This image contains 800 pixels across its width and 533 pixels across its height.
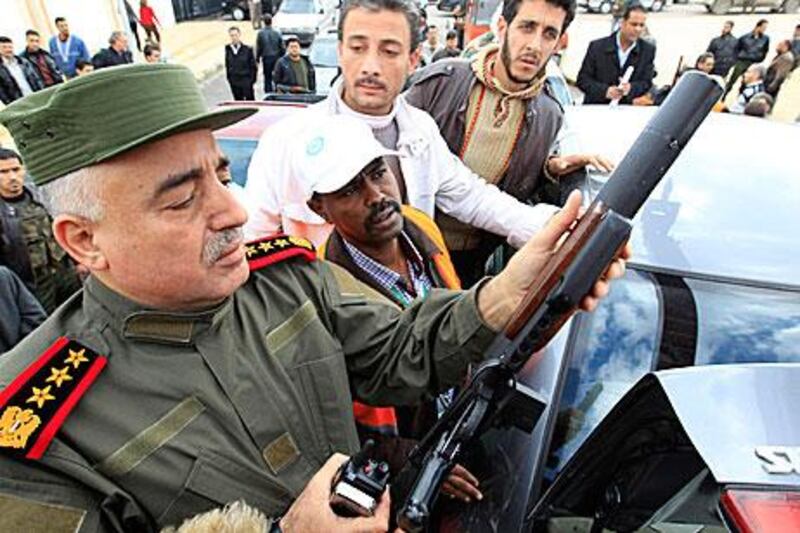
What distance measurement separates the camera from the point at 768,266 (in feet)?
5.21

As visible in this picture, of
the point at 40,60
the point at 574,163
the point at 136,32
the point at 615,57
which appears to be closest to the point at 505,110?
the point at 574,163

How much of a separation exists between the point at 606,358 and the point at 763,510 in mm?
800

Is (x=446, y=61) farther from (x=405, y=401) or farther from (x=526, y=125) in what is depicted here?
(x=405, y=401)

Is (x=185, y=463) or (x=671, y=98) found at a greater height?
(x=671, y=98)

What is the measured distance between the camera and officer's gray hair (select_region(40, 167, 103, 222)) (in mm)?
957

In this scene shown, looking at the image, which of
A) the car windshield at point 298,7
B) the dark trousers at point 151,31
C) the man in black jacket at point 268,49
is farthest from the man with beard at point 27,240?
the car windshield at point 298,7

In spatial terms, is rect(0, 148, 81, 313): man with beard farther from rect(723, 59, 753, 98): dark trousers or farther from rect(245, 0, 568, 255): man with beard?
rect(723, 59, 753, 98): dark trousers

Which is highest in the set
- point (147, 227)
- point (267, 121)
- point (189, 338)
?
point (147, 227)

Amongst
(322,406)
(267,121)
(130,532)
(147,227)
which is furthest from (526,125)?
(267,121)

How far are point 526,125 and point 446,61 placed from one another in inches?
18.9

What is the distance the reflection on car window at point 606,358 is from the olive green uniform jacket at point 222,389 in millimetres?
365

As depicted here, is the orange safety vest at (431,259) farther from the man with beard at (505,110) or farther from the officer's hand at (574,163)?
the officer's hand at (574,163)

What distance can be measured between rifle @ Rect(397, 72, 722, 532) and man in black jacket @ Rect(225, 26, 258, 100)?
9.31 metres

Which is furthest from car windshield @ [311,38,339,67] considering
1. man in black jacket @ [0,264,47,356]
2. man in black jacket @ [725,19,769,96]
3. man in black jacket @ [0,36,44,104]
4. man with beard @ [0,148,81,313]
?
man in black jacket @ [725,19,769,96]
